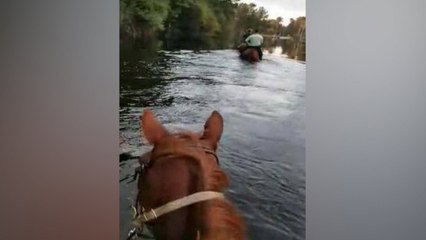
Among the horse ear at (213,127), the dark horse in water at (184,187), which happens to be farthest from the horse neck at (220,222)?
the horse ear at (213,127)

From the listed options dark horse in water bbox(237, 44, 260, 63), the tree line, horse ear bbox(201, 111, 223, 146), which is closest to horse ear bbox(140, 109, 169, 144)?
horse ear bbox(201, 111, 223, 146)

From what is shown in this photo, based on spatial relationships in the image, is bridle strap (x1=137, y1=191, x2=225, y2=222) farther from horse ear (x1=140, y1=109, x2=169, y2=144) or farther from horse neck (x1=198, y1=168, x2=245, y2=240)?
horse ear (x1=140, y1=109, x2=169, y2=144)

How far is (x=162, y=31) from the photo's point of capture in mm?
1767

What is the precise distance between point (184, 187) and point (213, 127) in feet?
0.79

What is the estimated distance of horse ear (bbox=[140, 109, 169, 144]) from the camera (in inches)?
69.4

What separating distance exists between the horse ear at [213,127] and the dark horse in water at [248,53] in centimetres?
23

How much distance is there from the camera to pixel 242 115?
69.1 inches

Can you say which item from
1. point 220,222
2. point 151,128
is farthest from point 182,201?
point 151,128

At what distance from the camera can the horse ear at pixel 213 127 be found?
175cm

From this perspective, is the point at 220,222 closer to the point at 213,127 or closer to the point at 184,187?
the point at 184,187
